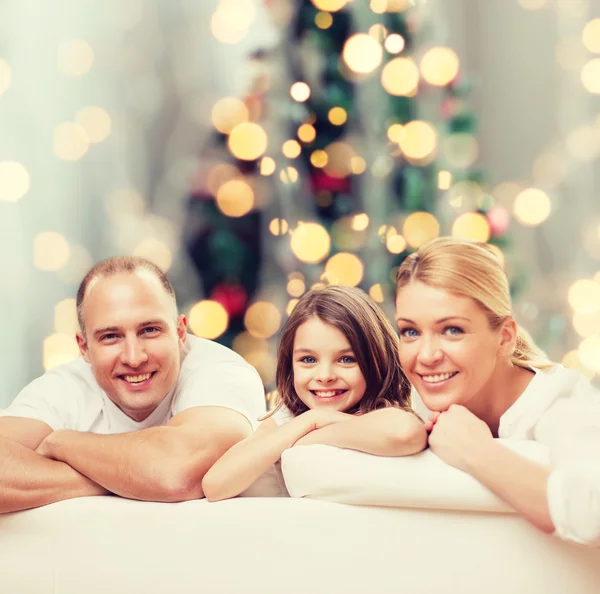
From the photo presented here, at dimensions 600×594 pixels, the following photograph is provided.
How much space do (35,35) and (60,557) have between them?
8.78ft

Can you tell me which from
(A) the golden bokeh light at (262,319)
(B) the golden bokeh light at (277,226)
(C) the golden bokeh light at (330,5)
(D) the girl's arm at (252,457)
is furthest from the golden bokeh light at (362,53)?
(D) the girl's arm at (252,457)

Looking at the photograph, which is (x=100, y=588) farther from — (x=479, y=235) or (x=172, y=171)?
(x=172, y=171)

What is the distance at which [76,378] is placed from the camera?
2.02 m

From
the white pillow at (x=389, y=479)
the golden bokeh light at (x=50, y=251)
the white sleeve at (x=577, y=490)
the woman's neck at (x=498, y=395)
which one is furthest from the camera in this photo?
the golden bokeh light at (x=50, y=251)

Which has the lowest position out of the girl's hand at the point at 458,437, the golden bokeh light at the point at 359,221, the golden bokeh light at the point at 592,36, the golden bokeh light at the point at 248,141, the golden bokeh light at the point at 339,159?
the girl's hand at the point at 458,437

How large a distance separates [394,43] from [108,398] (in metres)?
1.82

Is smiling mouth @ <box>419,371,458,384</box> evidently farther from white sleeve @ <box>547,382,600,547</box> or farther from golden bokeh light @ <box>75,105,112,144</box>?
golden bokeh light @ <box>75,105,112,144</box>

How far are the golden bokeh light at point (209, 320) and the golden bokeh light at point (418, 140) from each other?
3.16ft

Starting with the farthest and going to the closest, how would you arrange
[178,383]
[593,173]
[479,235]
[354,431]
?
[593,173] < [479,235] < [178,383] < [354,431]

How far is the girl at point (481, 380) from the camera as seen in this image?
128 centimetres

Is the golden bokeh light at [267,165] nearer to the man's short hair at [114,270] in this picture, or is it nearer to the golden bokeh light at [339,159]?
the golden bokeh light at [339,159]

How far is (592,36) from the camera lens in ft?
12.3

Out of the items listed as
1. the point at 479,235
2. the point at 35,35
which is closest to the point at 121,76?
the point at 35,35

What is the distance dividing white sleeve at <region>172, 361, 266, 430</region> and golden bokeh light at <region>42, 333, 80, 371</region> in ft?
5.54
